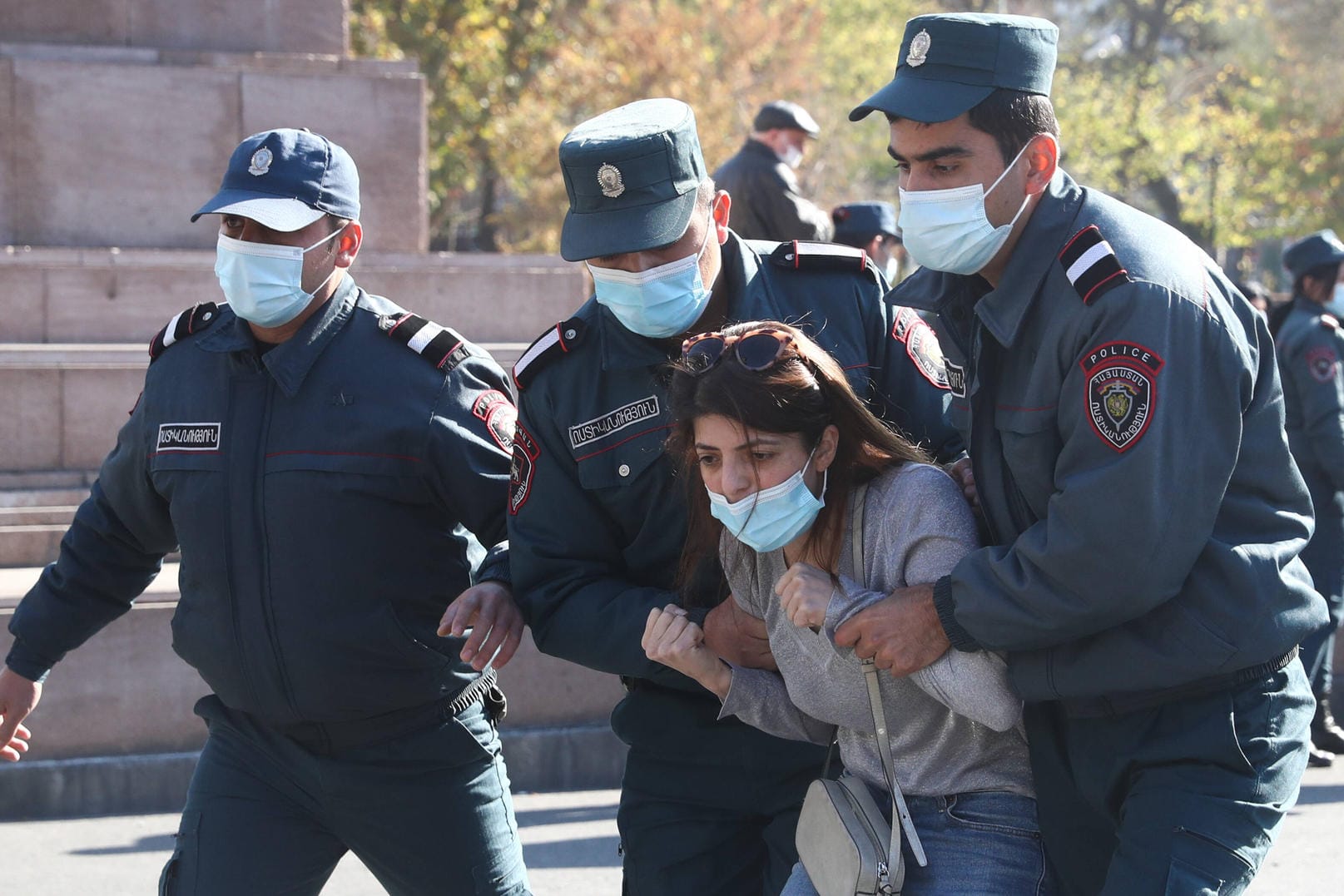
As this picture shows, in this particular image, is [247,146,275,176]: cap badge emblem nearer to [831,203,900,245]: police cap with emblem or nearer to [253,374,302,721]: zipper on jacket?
[253,374,302,721]: zipper on jacket

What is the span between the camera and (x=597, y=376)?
330cm

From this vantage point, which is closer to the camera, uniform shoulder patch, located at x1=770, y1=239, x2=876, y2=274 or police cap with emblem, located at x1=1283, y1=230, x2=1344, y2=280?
uniform shoulder patch, located at x1=770, y1=239, x2=876, y2=274

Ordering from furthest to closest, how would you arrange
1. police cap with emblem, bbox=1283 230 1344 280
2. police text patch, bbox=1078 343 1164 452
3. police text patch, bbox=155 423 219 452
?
1. police cap with emblem, bbox=1283 230 1344 280
2. police text patch, bbox=155 423 219 452
3. police text patch, bbox=1078 343 1164 452

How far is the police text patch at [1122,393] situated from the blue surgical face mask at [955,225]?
352 mm

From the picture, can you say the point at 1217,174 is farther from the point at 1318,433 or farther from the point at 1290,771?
the point at 1290,771

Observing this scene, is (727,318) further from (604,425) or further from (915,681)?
(915,681)

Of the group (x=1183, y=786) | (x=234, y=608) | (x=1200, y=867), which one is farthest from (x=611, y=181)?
(x=1200, y=867)

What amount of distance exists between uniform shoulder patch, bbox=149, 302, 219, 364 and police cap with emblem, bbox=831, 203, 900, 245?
474 cm

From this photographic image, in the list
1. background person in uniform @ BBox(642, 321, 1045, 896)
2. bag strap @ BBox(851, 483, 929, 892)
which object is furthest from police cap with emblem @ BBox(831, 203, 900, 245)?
bag strap @ BBox(851, 483, 929, 892)

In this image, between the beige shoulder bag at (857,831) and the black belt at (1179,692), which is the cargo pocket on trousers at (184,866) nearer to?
the beige shoulder bag at (857,831)

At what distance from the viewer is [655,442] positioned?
127 inches

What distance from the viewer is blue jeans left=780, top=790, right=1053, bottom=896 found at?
2.64 m

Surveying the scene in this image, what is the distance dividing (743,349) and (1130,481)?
73cm

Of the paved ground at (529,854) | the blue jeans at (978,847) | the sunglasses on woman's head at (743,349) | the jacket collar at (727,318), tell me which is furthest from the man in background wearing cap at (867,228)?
the blue jeans at (978,847)
